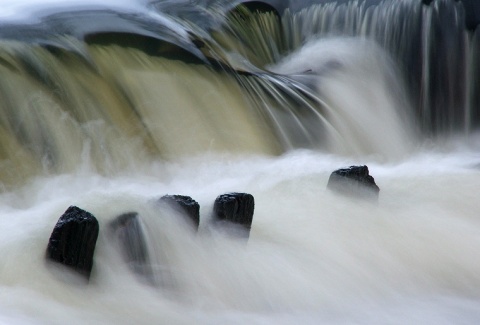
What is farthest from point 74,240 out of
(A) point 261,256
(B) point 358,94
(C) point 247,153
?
(B) point 358,94

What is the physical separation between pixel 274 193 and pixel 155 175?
2.09 feet

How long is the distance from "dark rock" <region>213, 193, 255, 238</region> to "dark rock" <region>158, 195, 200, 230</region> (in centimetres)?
10

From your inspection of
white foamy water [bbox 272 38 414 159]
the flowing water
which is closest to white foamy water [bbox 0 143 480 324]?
the flowing water

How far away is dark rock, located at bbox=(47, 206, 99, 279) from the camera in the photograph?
2.84 m

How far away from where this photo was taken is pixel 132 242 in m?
3.11

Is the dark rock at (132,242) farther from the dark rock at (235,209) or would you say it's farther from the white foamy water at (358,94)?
the white foamy water at (358,94)

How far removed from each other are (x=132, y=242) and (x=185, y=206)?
278mm

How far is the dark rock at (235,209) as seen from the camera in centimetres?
331

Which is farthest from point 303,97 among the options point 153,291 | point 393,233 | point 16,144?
point 153,291

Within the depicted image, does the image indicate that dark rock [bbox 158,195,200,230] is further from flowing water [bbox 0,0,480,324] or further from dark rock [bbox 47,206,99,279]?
dark rock [bbox 47,206,99,279]

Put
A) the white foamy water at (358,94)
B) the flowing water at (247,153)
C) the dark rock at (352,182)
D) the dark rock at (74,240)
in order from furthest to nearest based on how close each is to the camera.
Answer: the white foamy water at (358,94) → the dark rock at (352,182) → the flowing water at (247,153) → the dark rock at (74,240)

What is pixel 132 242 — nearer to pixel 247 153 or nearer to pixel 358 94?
pixel 247 153

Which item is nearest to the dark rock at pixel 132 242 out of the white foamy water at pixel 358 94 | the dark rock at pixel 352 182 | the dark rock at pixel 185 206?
the dark rock at pixel 185 206

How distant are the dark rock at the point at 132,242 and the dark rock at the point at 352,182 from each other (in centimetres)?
131
